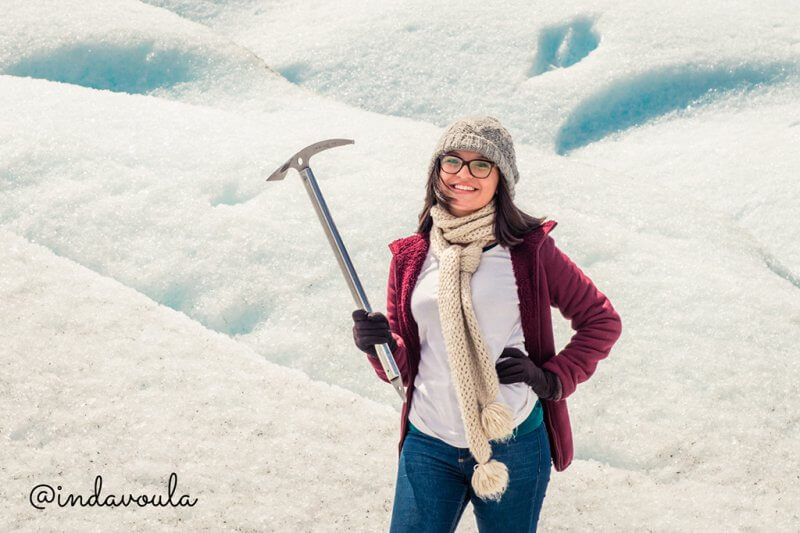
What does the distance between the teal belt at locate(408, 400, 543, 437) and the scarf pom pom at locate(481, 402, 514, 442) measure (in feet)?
0.37

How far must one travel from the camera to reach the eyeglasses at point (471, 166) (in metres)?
2.49

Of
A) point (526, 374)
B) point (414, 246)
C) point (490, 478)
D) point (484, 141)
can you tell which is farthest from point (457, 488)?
point (484, 141)

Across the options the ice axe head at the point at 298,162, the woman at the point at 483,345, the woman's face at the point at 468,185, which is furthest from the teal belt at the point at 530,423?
the ice axe head at the point at 298,162

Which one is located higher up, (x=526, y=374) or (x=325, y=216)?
(x=325, y=216)

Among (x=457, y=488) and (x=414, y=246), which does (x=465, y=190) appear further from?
(x=457, y=488)

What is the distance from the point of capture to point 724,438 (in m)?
4.26

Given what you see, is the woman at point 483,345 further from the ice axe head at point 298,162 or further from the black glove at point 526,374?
the ice axe head at point 298,162

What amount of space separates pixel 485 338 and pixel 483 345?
0.06 metres

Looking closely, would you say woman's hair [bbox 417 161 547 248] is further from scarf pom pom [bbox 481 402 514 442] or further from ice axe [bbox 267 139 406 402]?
scarf pom pom [bbox 481 402 514 442]

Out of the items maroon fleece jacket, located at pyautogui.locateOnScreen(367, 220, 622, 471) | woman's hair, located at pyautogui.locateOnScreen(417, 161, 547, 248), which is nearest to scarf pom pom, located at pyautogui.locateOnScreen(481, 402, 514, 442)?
maroon fleece jacket, located at pyautogui.locateOnScreen(367, 220, 622, 471)

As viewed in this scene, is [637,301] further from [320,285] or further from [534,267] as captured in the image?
[534,267]

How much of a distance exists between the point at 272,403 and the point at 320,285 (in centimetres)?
108

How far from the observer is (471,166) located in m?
2.49

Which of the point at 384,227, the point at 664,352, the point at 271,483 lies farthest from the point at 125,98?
the point at 664,352
